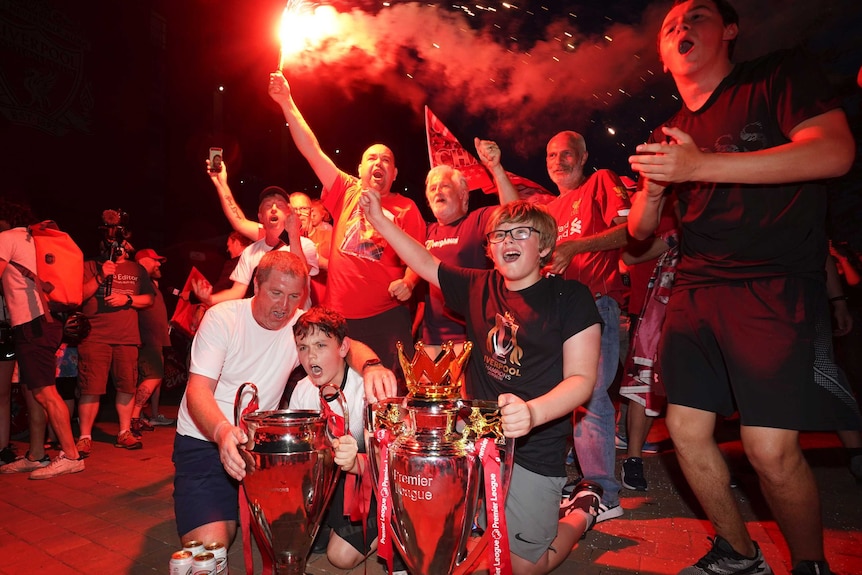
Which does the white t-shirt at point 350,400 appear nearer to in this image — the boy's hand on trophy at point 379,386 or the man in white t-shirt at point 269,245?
the boy's hand on trophy at point 379,386

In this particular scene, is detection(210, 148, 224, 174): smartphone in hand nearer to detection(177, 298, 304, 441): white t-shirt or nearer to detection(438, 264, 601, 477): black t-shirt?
detection(177, 298, 304, 441): white t-shirt

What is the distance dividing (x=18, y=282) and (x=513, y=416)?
207 inches

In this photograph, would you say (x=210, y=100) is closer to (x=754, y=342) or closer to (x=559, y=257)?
(x=559, y=257)

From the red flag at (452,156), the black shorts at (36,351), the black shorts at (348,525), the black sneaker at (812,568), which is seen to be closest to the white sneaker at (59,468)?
the black shorts at (36,351)

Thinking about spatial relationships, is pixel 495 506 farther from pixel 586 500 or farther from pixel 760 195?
pixel 586 500

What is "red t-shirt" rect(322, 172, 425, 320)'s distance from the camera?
4016 mm

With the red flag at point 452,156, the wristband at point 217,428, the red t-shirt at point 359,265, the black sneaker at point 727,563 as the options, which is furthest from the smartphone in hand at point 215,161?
the black sneaker at point 727,563

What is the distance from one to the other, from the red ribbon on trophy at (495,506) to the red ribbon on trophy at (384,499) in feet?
0.99

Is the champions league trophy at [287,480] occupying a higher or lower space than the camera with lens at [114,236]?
lower

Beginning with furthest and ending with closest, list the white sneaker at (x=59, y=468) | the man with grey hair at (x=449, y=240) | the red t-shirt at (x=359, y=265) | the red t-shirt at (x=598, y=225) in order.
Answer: the white sneaker at (x=59, y=468), the red t-shirt at (x=359, y=265), the man with grey hair at (x=449, y=240), the red t-shirt at (x=598, y=225)

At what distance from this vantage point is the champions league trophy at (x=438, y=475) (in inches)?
59.6

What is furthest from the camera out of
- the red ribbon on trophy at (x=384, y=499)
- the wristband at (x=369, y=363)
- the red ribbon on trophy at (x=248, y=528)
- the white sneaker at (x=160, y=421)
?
the white sneaker at (x=160, y=421)

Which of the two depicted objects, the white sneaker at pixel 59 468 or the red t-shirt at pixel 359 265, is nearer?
the red t-shirt at pixel 359 265

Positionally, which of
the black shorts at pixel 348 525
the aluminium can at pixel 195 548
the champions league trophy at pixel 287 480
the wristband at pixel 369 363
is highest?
the wristband at pixel 369 363
